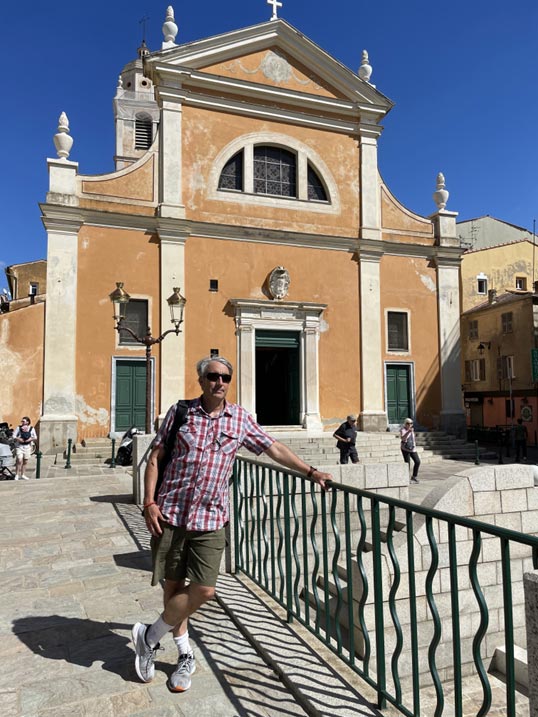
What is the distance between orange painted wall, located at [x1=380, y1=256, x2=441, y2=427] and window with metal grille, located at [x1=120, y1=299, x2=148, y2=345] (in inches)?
336

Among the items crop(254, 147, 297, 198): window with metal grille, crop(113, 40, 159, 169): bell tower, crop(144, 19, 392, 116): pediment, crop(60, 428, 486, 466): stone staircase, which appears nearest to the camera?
crop(60, 428, 486, 466): stone staircase

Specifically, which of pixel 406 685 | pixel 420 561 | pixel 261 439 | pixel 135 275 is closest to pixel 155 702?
pixel 261 439

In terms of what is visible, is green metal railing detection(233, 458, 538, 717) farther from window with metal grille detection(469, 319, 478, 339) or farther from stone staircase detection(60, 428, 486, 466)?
window with metal grille detection(469, 319, 478, 339)

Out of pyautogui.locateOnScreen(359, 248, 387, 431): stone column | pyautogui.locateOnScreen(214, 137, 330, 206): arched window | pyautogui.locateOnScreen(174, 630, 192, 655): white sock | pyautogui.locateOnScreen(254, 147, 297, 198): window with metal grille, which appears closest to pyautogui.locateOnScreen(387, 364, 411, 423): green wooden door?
pyautogui.locateOnScreen(359, 248, 387, 431): stone column

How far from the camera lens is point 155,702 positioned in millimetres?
2740

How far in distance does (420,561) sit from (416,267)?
16.1m

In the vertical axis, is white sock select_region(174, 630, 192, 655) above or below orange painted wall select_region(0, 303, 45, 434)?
below

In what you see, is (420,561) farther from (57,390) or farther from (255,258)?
(255,258)

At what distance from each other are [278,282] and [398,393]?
239 inches

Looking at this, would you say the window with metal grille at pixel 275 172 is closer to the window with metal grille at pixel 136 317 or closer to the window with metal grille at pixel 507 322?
the window with metal grille at pixel 136 317

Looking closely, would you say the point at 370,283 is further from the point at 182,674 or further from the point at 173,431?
the point at 182,674

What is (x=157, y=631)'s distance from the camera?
2908 mm

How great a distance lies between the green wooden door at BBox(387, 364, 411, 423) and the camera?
1906 cm

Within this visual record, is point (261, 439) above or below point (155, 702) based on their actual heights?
above
